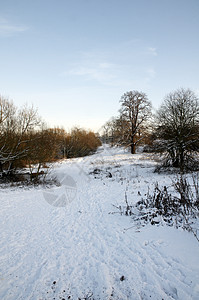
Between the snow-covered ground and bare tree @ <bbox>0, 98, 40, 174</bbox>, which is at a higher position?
bare tree @ <bbox>0, 98, 40, 174</bbox>

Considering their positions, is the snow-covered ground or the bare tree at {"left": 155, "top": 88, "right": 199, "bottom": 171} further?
the bare tree at {"left": 155, "top": 88, "right": 199, "bottom": 171}

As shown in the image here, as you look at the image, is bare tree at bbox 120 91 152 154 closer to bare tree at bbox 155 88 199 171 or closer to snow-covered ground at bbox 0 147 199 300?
bare tree at bbox 155 88 199 171

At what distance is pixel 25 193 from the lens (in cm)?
934

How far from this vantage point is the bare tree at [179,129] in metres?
11.7

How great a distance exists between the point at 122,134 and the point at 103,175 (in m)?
11.9

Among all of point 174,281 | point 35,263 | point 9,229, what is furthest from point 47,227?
point 174,281

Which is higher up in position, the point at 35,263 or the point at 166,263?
the point at 166,263

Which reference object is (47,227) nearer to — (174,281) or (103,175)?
(174,281)

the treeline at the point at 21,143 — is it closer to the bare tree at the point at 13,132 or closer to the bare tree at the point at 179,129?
the bare tree at the point at 13,132

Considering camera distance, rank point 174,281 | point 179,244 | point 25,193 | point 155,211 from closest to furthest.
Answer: point 174,281 → point 179,244 → point 155,211 → point 25,193

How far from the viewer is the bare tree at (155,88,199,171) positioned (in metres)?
11.7

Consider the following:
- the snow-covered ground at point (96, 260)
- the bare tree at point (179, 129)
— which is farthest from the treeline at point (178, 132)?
the snow-covered ground at point (96, 260)

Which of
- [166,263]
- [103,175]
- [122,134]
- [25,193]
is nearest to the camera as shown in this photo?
[166,263]

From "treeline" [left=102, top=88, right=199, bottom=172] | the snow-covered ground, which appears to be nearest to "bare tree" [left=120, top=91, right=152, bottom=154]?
"treeline" [left=102, top=88, right=199, bottom=172]
